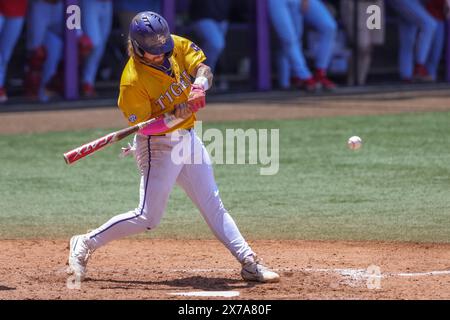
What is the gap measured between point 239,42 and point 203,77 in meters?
10.9

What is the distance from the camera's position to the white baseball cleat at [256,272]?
235 inches

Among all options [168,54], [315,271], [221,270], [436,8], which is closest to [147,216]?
[221,270]

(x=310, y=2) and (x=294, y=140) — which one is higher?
(x=310, y=2)

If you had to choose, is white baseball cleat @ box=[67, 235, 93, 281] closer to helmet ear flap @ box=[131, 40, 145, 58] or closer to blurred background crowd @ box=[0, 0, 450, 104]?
helmet ear flap @ box=[131, 40, 145, 58]

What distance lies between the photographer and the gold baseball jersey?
5691mm

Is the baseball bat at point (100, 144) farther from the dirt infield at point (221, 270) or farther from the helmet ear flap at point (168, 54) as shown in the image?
the dirt infield at point (221, 270)

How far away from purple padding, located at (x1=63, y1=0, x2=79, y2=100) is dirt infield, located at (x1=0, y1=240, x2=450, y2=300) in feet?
22.3

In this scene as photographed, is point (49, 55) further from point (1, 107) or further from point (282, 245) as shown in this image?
point (282, 245)

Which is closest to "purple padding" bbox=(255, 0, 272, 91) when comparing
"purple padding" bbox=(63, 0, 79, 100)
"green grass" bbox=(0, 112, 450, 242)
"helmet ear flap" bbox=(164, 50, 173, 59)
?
"purple padding" bbox=(63, 0, 79, 100)

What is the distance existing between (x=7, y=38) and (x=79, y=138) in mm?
2593

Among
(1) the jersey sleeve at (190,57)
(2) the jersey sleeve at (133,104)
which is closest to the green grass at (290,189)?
(1) the jersey sleeve at (190,57)

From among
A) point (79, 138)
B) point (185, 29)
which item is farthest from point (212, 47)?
point (79, 138)

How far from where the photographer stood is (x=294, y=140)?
36.8ft
